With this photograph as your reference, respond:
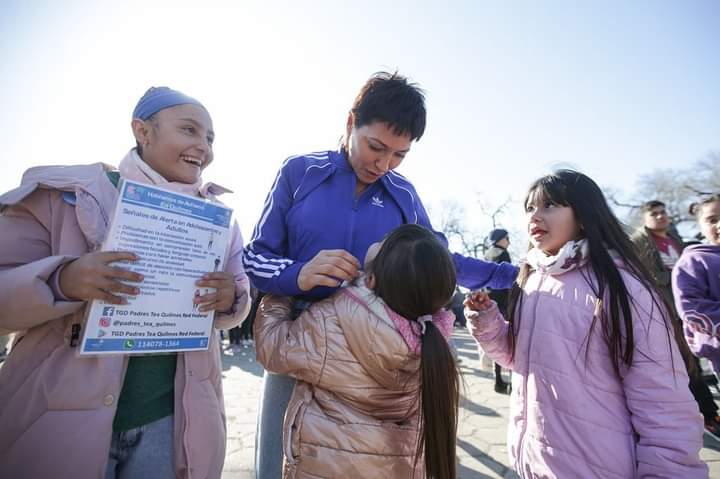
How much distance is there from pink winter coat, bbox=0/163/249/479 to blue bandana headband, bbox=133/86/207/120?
290mm

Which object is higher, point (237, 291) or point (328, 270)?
point (328, 270)

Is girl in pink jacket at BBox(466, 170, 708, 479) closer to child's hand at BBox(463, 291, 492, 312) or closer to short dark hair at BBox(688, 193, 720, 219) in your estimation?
child's hand at BBox(463, 291, 492, 312)

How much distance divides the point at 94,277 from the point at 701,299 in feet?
11.9

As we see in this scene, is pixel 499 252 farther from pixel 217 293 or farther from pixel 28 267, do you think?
pixel 28 267

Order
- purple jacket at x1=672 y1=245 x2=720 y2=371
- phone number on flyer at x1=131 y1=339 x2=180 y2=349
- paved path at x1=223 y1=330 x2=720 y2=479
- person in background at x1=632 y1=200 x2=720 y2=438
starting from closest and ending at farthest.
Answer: phone number on flyer at x1=131 y1=339 x2=180 y2=349
purple jacket at x1=672 y1=245 x2=720 y2=371
paved path at x1=223 y1=330 x2=720 y2=479
person in background at x1=632 y1=200 x2=720 y2=438

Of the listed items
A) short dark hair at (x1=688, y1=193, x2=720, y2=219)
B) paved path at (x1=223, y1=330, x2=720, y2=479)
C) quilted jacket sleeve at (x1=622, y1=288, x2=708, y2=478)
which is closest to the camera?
quilted jacket sleeve at (x1=622, y1=288, x2=708, y2=478)

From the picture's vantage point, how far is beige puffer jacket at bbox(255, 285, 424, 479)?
111 centimetres

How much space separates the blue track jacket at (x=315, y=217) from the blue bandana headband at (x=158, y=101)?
0.44 m

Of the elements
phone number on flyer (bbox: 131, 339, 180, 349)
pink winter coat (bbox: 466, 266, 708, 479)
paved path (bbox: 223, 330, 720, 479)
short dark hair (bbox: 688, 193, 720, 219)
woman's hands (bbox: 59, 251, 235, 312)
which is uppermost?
short dark hair (bbox: 688, 193, 720, 219)

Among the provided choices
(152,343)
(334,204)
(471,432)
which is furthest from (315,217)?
(471,432)

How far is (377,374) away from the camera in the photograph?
1.15 m

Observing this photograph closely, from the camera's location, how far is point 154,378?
1.22 m

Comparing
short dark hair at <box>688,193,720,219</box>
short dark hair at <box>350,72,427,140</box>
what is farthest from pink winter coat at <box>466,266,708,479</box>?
short dark hair at <box>688,193,720,219</box>

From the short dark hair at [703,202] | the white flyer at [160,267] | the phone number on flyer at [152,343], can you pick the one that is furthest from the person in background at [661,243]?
the phone number on flyer at [152,343]
